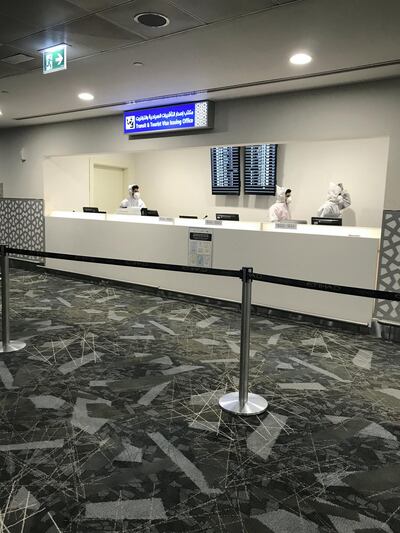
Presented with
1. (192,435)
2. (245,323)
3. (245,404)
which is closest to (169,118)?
(245,323)

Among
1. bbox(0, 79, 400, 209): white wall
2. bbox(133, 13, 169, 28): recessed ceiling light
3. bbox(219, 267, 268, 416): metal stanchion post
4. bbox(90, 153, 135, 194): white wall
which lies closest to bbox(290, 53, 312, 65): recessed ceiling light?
bbox(0, 79, 400, 209): white wall

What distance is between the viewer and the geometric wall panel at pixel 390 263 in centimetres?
443

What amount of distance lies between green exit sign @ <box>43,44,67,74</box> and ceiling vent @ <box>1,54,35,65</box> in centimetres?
27

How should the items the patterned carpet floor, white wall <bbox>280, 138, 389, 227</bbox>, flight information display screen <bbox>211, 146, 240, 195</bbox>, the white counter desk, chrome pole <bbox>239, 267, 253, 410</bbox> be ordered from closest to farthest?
the patterned carpet floor < chrome pole <bbox>239, 267, 253, 410</bbox> < the white counter desk < white wall <bbox>280, 138, 389, 227</bbox> < flight information display screen <bbox>211, 146, 240, 195</bbox>

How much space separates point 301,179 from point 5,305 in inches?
225

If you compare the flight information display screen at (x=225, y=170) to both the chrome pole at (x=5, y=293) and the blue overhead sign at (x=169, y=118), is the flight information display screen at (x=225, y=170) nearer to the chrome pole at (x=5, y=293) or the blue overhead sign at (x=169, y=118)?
the blue overhead sign at (x=169, y=118)

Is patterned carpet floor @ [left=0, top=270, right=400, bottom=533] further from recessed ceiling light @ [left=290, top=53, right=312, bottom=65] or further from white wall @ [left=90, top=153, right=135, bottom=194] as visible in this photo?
white wall @ [left=90, top=153, right=135, bottom=194]

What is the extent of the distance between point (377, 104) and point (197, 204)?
5.07m

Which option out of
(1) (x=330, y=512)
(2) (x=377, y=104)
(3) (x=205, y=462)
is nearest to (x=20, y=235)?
(2) (x=377, y=104)

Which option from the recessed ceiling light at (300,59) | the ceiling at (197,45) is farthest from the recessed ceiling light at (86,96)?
the recessed ceiling light at (300,59)

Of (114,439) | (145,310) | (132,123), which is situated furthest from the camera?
(132,123)

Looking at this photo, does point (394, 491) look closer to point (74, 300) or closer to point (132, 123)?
point (74, 300)

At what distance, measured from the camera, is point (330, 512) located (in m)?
1.90

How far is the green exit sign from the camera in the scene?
3.86m
